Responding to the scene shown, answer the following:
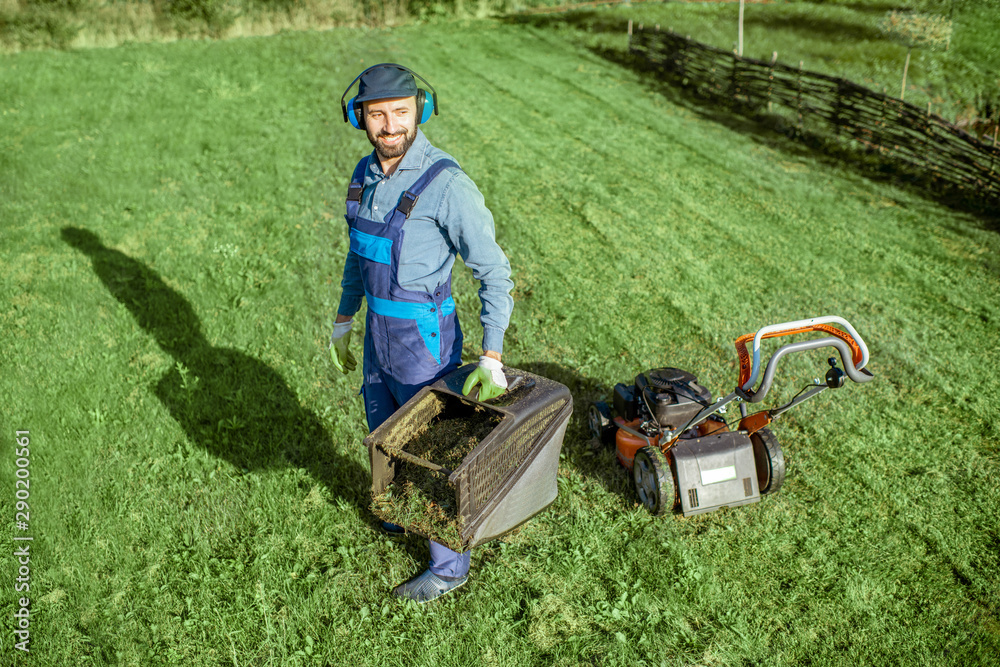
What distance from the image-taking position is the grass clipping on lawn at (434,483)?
2998mm

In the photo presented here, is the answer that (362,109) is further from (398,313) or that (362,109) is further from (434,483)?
(434,483)

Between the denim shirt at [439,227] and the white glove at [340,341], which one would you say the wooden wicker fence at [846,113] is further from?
the white glove at [340,341]

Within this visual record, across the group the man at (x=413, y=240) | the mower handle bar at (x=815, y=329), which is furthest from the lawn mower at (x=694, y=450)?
the man at (x=413, y=240)

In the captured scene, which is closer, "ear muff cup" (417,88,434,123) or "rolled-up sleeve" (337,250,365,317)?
"ear muff cup" (417,88,434,123)

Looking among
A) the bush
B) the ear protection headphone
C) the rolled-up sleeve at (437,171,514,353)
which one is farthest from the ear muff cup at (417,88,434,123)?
the bush

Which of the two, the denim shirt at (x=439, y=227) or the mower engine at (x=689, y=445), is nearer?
the denim shirt at (x=439, y=227)

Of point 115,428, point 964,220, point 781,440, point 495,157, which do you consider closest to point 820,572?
point 781,440

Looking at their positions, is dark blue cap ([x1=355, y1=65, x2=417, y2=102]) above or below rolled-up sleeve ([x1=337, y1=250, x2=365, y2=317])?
above

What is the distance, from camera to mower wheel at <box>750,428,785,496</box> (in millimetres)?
4133

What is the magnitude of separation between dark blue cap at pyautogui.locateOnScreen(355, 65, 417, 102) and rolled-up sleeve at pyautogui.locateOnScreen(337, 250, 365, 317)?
0.82 metres

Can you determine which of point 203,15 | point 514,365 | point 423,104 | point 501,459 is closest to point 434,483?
point 501,459

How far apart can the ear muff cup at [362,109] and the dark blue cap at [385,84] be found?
71 millimetres

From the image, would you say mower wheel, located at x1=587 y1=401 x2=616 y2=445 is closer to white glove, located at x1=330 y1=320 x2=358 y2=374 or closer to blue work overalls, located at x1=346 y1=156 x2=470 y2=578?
blue work overalls, located at x1=346 y1=156 x2=470 y2=578

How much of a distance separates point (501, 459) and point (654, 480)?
142cm
